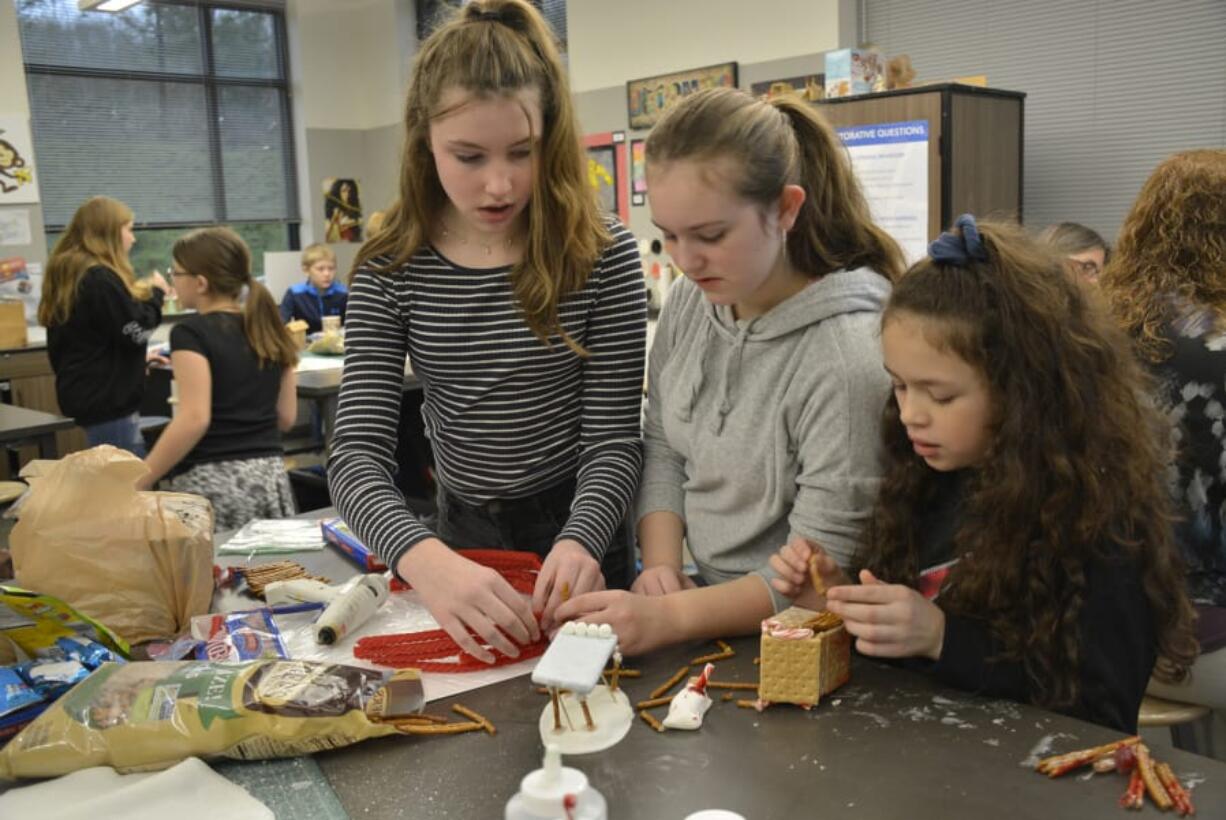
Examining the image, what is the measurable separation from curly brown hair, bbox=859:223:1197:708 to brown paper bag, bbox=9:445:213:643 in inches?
32.7

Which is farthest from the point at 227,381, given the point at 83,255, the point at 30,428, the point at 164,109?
the point at 164,109

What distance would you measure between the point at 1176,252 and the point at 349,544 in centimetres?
133

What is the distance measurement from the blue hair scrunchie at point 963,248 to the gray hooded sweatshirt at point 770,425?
113 mm

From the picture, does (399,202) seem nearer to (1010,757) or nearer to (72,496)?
(72,496)

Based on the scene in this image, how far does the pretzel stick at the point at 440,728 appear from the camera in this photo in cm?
89

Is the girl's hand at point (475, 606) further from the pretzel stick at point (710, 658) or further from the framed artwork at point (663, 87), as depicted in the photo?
the framed artwork at point (663, 87)

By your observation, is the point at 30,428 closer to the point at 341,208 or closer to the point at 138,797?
the point at 138,797

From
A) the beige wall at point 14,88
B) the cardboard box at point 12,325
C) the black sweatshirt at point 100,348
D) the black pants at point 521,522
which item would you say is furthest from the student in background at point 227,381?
the beige wall at point 14,88

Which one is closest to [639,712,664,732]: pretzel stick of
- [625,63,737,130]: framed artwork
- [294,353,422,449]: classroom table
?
[294,353,422,449]: classroom table

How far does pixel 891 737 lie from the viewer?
851 millimetres

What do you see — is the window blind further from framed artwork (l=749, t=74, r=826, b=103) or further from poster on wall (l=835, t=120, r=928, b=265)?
poster on wall (l=835, t=120, r=928, b=265)

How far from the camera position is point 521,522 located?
1.36m

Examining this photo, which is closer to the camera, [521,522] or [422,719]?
[422,719]

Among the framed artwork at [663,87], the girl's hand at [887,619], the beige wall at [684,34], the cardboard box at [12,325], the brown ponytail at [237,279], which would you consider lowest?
the girl's hand at [887,619]
